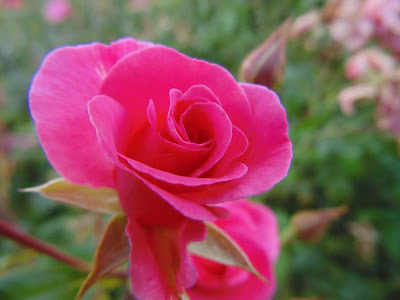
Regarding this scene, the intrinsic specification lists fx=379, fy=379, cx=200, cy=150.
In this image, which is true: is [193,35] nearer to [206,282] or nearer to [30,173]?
[30,173]

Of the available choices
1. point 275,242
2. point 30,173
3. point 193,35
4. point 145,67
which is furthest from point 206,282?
point 30,173

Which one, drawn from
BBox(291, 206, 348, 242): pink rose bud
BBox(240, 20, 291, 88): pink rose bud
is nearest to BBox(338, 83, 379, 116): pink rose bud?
BBox(291, 206, 348, 242): pink rose bud

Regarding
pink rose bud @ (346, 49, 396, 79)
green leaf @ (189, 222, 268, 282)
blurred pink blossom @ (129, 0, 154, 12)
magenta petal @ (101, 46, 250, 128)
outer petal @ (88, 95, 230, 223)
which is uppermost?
magenta petal @ (101, 46, 250, 128)

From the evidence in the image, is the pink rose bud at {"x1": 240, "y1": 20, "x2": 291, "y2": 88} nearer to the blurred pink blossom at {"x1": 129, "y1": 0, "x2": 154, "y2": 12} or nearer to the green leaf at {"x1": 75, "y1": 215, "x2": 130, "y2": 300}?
the green leaf at {"x1": 75, "y1": 215, "x2": 130, "y2": 300}

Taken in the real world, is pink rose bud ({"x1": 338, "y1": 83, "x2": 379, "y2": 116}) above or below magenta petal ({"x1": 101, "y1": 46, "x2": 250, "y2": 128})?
below

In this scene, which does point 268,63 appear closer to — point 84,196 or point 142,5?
point 84,196

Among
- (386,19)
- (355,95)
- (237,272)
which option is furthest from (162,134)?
(386,19)
